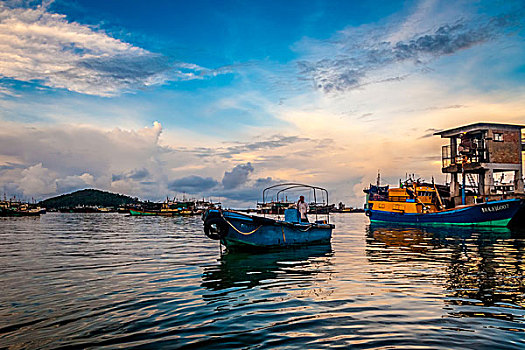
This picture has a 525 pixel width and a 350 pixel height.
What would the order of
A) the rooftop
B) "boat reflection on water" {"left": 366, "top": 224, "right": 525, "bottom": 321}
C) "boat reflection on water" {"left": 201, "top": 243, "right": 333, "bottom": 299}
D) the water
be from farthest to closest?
the rooftop < "boat reflection on water" {"left": 201, "top": 243, "right": 333, "bottom": 299} < "boat reflection on water" {"left": 366, "top": 224, "right": 525, "bottom": 321} < the water

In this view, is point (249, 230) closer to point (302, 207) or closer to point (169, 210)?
point (302, 207)

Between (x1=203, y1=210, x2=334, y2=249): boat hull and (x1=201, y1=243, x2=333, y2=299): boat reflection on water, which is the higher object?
(x1=203, y1=210, x2=334, y2=249): boat hull

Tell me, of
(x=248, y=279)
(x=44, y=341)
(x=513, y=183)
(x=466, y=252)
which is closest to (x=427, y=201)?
(x=513, y=183)

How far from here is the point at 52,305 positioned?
7996 millimetres

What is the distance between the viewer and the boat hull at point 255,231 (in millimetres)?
15445

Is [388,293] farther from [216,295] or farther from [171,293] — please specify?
[171,293]

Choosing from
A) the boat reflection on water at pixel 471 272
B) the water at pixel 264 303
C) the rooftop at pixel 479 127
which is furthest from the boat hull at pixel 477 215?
the water at pixel 264 303

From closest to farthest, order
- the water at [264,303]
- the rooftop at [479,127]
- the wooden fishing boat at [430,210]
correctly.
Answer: the water at [264,303], the wooden fishing boat at [430,210], the rooftop at [479,127]

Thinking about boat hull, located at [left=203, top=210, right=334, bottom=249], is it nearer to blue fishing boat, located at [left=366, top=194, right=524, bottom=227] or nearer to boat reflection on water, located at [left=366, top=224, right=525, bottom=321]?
boat reflection on water, located at [left=366, top=224, right=525, bottom=321]

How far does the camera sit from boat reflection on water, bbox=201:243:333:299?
33.9 ft

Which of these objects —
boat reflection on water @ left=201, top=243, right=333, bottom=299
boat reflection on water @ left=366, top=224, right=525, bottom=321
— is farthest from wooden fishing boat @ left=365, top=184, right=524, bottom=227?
boat reflection on water @ left=201, top=243, right=333, bottom=299

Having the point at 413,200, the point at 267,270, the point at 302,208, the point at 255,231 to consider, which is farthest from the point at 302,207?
the point at 413,200

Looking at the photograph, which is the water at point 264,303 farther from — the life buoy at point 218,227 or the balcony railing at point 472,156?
the balcony railing at point 472,156

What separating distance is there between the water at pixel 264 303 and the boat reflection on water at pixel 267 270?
0.04m
